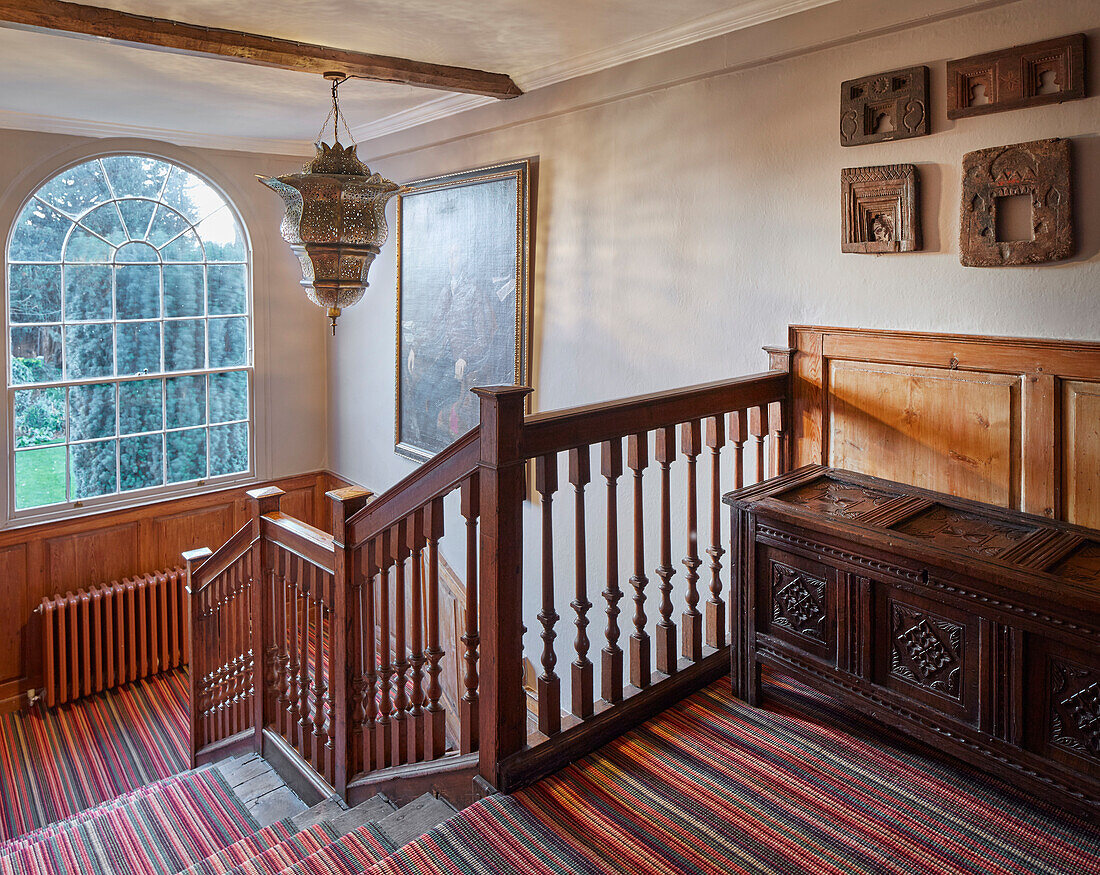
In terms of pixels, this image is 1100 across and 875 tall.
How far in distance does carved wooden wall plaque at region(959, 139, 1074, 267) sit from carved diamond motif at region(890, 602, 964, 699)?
43.0 inches

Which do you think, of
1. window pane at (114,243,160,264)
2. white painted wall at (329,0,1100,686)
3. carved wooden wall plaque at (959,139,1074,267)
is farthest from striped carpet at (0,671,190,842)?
carved wooden wall plaque at (959,139,1074,267)

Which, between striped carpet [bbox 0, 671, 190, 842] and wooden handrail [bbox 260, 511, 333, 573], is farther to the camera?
striped carpet [bbox 0, 671, 190, 842]

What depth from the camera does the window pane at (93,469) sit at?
17.2ft

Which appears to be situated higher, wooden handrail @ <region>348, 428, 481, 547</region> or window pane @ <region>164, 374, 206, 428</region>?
window pane @ <region>164, 374, 206, 428</region>

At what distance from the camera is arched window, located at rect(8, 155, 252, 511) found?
197 inches

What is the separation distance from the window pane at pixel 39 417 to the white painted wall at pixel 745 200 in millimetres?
2836

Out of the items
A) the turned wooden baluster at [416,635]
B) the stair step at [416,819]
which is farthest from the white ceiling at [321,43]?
the stair step at [416,819]

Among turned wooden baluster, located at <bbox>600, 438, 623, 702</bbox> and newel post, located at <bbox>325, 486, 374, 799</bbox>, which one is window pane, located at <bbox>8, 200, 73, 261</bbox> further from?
turned wooden baluster, located at <bbox>600, 438, 623, 702</bbox>

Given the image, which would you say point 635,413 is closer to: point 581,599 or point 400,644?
point 581,599

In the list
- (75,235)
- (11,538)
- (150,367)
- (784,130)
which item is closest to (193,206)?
(75,235)

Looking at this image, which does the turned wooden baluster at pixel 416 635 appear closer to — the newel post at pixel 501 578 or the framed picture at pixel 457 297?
the newel post at pixel 501 578

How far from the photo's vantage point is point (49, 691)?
5109 mm

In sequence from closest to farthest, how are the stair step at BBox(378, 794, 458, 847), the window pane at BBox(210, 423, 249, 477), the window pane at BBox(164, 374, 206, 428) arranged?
the stair step at BBox(378, 794, 458, 847), the window pane at BBox(164, 374, 206, 428), the window pane at BBox(210, 423, 249, 477)

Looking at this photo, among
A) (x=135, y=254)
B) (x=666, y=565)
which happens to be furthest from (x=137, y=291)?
(x=666, y=565)
